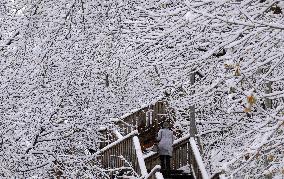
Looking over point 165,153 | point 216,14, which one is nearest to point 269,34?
point 216,14

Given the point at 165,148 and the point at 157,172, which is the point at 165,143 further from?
the point at 157,172

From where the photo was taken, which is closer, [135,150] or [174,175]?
[135,150]

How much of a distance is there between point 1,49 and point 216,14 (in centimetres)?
614

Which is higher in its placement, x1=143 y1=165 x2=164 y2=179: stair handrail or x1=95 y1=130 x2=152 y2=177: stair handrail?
x1=143 y1=165 x2=164 y2=179: stair handrail

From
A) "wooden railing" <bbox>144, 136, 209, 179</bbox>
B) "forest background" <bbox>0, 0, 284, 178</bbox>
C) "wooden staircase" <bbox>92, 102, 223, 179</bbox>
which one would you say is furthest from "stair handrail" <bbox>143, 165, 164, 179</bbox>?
"wooden railing" <bbox>144, 136, 209, 179</bbox>

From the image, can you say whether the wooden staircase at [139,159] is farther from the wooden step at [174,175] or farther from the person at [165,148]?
the person at [165,148]

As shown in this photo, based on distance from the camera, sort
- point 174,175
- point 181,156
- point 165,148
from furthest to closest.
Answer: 1. point 181,156
2. point 165,148
3. point 174,175

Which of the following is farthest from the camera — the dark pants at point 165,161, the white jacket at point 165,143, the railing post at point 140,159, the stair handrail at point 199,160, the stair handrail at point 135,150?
the dark pants at point 165,161

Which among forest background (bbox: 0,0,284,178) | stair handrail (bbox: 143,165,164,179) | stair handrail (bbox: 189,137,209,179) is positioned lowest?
stair handrail (bbox: 189,137,209,179)

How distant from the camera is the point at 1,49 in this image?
35.9 ft

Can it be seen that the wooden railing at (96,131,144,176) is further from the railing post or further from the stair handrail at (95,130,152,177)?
the railing post

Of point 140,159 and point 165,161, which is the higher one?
point 140,159

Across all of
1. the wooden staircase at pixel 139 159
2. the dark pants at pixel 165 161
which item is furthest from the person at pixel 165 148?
the wooden staircase at pixel 139 159

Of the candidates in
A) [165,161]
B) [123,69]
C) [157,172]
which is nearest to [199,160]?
[165,161]
